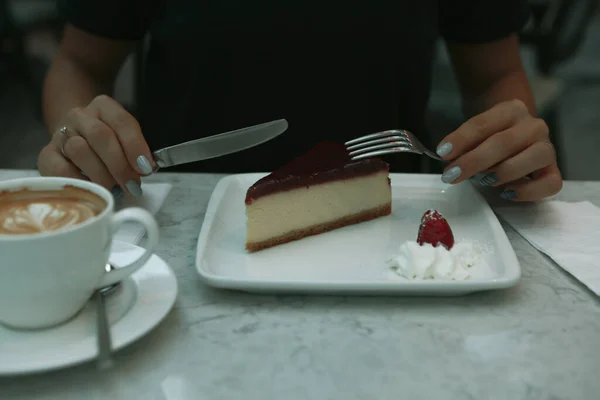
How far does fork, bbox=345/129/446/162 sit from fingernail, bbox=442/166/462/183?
0.10 ft

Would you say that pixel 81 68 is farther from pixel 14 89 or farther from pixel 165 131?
pixel 14 89

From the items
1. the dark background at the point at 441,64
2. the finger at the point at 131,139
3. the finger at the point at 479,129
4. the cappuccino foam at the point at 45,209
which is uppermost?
the cappuccino foam at the point at 45,209

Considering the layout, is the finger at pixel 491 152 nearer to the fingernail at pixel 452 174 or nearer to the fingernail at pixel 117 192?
the fingernail at pixel 452 174

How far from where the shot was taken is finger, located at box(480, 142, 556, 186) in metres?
1.04

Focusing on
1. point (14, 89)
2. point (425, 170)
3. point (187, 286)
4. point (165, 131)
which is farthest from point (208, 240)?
point (14, 89)

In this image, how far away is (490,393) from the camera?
628 mm

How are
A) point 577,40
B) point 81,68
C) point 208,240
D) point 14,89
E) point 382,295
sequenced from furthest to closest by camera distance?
point 14,89 → point 577,40 → point 81,68 → point 208,240 → point 382,295

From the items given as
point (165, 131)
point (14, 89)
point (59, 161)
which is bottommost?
point (14, 89)

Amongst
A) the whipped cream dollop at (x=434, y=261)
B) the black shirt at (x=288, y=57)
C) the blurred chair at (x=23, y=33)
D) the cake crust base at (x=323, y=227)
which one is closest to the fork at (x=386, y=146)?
the cake crust base at (x=323, y=227)

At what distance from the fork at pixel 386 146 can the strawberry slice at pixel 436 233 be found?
0.56 feet

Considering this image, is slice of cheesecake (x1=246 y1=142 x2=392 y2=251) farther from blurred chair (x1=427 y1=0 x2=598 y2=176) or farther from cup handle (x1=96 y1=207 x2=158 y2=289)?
blurred chair (x1=427 y1=0 x2=598 y2=176)

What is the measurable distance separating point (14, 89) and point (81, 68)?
279 centimetres

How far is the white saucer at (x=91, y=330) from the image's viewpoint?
1.99 ft

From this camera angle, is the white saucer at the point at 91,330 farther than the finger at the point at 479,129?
No
